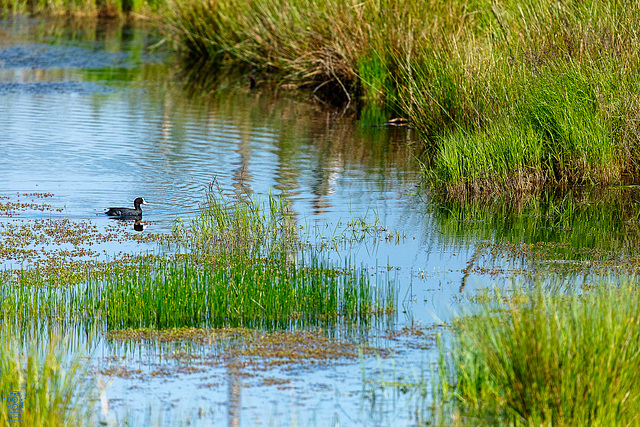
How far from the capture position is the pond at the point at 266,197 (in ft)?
19.6

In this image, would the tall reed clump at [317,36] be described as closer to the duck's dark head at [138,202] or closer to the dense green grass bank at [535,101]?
the dense green grass bank at [535,101]

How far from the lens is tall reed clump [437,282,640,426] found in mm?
5129

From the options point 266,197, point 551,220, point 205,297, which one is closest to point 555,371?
point 205,297

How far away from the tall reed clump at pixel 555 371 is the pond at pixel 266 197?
1.56ft

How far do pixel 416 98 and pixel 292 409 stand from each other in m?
8.80

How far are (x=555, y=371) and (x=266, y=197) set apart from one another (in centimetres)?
697

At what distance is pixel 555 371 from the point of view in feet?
16.9

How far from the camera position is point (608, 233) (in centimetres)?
1010

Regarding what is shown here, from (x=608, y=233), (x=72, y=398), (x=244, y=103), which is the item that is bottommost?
(x=72, y=398)

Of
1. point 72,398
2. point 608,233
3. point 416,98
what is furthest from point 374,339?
point 416,98

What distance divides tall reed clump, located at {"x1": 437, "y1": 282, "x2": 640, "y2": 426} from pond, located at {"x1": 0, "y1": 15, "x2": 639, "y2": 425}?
476 millimetres

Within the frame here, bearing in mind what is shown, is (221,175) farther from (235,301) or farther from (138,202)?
(235,301)

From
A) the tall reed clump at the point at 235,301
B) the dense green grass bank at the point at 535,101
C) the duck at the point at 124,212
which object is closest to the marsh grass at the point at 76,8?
the dense green grass bank at the point at 535,101

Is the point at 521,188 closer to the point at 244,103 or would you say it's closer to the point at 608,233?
the point at 608,233
